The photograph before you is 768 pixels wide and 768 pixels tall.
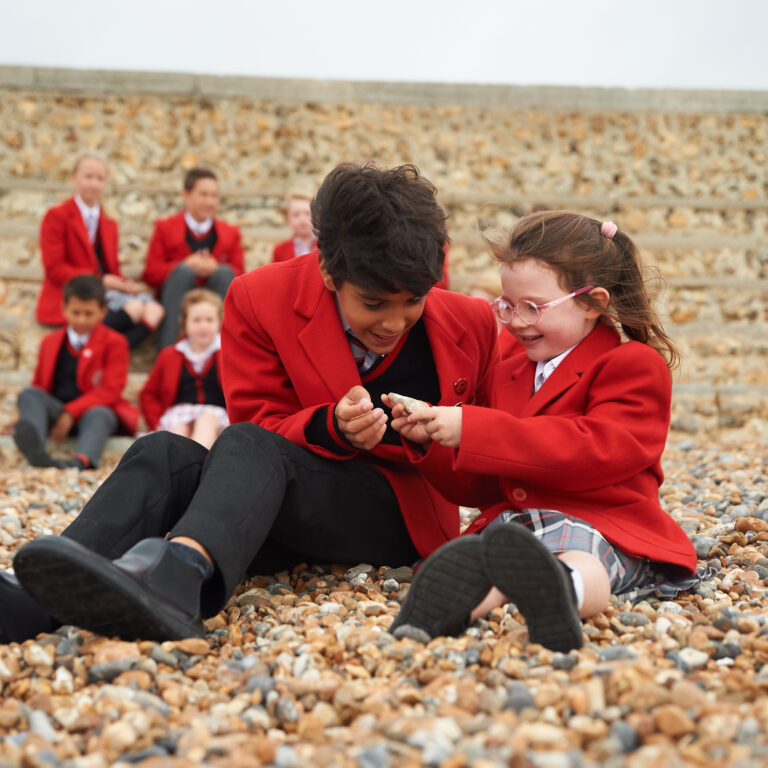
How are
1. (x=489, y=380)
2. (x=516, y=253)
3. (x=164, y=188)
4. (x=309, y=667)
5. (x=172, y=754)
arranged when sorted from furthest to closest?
(x=164, y=188) → (x=489, y=380) → (x=516, y=253) → (x=309, y=667) → (x=172, y=754)

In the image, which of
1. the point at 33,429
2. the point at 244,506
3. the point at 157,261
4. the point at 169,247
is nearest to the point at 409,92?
the point at 169,247

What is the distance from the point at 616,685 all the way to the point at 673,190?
24.8 ft

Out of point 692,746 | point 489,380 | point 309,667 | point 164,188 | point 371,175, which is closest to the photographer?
point 692,746

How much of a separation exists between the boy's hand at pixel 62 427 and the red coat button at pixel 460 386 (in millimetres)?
4162

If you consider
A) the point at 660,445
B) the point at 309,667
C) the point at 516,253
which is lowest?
the point at 309,667

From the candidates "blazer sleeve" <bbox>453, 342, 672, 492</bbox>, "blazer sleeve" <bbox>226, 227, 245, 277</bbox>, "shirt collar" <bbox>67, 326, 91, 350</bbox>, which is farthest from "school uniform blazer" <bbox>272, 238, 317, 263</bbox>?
"blazer sleeve" <bbox>453, 342, 672, 492</bbox>

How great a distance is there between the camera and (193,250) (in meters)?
7.14

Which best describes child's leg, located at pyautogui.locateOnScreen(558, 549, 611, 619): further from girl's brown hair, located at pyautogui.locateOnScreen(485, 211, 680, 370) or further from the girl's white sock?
girl's brown hair, located at pyautogui.locateOnScreen(485, 211, 680, 370)

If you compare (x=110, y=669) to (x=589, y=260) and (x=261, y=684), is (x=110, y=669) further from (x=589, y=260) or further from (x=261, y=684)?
(x=589, y=260)

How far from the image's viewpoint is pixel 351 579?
2.58 m

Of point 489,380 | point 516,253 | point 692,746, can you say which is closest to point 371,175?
point 516,253

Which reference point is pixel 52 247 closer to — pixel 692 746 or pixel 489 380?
pixel 489 380

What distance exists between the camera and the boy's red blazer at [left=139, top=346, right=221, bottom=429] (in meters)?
6.12

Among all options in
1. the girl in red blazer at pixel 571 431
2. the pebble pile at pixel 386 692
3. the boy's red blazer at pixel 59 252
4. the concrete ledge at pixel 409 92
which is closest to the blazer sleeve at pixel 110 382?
the boy's red blazer at pixel 59 252
